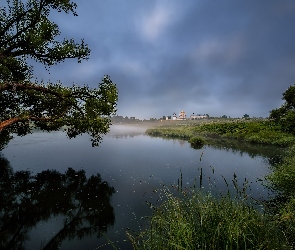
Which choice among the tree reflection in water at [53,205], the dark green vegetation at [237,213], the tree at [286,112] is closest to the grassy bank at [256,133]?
the dark green vegetation at [237,213]

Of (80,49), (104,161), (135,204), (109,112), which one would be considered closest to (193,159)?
(104,161)

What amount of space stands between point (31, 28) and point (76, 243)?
50.1 feet

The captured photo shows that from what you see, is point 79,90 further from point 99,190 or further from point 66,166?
point 66,166

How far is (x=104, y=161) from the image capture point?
2712 cm

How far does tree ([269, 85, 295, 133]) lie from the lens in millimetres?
45812

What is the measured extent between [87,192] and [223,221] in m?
13.1

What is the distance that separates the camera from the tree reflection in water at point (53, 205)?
10.4m

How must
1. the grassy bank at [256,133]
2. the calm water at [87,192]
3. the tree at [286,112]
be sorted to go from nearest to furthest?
the calm water at [87,192] < the grassy bank at [256,133] < the tree at [286,112]

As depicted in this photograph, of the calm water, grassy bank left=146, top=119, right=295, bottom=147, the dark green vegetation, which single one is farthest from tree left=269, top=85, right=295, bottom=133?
the calm water

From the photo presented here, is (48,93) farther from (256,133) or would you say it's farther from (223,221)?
(256,133)

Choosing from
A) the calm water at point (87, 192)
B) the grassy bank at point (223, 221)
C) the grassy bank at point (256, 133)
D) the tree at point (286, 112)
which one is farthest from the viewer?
the tree at point (286, 112)

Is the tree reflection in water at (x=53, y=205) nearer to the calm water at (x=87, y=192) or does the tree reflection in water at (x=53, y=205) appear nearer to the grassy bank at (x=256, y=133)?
the calm water at (x=87, y=192)

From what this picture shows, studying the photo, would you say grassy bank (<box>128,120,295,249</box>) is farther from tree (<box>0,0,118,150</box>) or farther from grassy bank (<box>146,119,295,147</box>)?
grassy bank (<box>146,119,295,147</box>)

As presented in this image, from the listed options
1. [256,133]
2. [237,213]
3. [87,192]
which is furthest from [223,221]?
[256,133]
